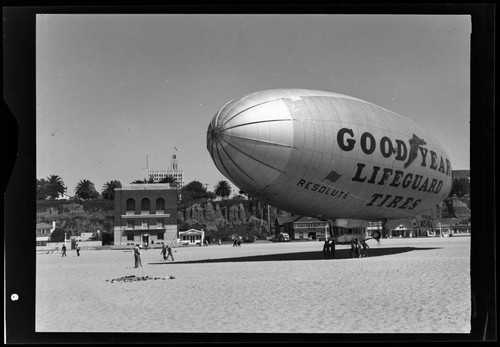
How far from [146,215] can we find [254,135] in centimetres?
6987

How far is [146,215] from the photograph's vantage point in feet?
293

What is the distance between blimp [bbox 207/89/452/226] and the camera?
22.4 metres

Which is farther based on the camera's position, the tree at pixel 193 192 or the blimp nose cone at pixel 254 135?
the tree at pixel 193 192

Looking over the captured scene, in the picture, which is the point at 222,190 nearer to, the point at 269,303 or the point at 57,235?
the point at 57,235

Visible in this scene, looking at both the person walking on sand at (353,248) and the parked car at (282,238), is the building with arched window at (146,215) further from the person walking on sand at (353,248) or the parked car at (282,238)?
the person walking on sand at (353,248)

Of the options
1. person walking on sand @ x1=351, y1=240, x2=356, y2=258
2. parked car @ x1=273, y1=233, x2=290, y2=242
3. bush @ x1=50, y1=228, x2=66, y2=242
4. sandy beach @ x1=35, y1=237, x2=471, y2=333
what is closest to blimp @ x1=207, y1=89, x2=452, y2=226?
person walking on sand @ x1=351, y1=240, x2=356, y2=258

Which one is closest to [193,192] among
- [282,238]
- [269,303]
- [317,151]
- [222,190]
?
[222,190]

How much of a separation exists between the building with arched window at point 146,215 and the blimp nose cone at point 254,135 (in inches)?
2601

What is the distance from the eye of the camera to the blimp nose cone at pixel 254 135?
22234mm

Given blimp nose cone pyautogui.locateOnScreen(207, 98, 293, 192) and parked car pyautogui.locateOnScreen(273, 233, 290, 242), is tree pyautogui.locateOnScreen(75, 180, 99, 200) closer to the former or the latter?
parked car pyautogui.locateOnScreen(273, 233, 290, 242)

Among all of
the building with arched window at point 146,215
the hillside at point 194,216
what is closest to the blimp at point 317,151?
the building with arched window at point 146,215

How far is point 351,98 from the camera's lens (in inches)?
1007

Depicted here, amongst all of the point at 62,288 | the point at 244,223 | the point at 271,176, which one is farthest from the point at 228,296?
the point at 244,223

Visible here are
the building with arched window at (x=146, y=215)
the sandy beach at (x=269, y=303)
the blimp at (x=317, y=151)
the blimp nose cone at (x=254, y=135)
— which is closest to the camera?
the sandy beach at (x=269, y=303)
